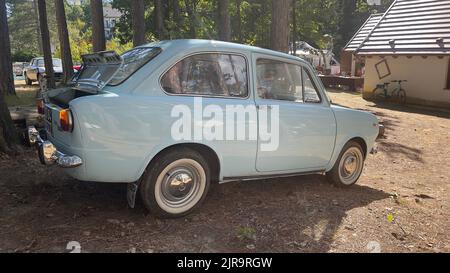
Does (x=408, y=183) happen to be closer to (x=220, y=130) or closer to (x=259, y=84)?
(x=259, y=84)

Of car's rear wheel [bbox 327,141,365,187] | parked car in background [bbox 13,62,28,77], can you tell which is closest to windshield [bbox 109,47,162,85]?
car's rear wheel [bbox 327,141,365,187]

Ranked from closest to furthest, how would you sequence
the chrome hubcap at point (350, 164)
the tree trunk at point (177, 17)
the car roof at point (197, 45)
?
the car roof at point (197, 45) < the chrome hubcap at point (350, 164) < the tree trunk at point (177, 17)

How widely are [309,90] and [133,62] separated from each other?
7.41 feet

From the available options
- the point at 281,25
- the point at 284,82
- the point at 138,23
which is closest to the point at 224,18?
the point at 138,23

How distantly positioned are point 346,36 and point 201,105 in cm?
4279

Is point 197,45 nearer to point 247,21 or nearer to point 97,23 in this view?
point 97,23

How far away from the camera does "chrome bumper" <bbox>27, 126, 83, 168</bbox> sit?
379cm

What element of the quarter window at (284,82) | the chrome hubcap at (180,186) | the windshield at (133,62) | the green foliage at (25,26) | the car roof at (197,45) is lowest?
the chrome hubcap at (180,186)

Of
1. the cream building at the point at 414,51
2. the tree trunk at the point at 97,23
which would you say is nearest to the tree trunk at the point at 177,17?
the cream building at the point at 414,51

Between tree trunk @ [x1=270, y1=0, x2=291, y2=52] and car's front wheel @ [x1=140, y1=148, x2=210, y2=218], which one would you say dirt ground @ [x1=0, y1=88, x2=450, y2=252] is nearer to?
car's front wheel @ [x1=140, y1=148, x2=210, y2=218]

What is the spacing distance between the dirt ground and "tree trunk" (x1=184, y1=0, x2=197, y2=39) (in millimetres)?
19642

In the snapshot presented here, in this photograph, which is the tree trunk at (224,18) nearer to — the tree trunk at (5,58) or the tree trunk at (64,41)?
the tree trunk at (64,41)

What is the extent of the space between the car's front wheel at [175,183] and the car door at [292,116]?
2.46ft

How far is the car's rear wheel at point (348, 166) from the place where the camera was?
19.2 feet
